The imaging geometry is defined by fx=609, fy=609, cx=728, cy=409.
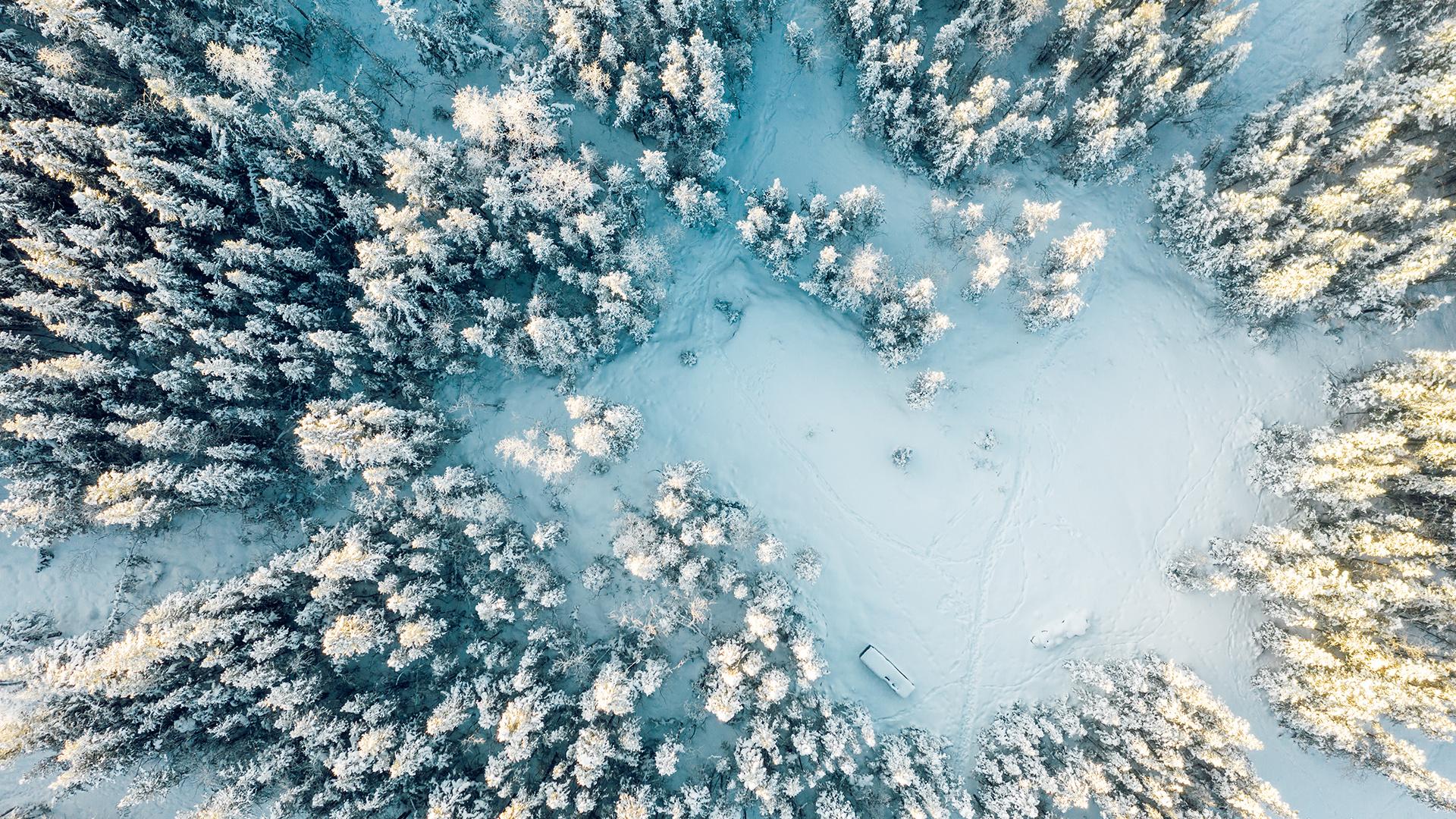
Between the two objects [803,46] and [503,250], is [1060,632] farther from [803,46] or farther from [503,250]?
[803,46]

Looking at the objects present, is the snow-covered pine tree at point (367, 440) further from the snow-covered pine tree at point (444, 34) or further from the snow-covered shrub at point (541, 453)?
the snow-covered pine tree at point (444, 34)

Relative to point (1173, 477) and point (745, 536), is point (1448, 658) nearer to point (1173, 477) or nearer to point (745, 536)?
point (1173, 477)

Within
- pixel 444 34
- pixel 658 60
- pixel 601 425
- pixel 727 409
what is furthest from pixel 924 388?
pixel 444 34

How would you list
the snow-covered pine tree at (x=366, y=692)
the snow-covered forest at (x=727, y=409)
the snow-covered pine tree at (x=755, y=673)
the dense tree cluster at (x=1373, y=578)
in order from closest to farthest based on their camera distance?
the snow-covered pine tree at (x=366, y=692) → the snow-covered forest at (x=727, y=409) → the dense tree cluster at (x=1373, y=578) → the snow-covered pine tree at (x=755, y=673)

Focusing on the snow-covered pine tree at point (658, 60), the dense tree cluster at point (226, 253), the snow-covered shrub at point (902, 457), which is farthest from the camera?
the snow-covered shrub at point (902, 457)

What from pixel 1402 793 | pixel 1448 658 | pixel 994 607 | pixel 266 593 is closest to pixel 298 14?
pixel 266 593

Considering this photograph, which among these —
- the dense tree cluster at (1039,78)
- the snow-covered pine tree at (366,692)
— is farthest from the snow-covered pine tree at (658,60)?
the snow-covered pine tree at (366,692)

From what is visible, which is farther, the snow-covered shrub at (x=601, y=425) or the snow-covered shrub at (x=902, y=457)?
the snow-covered shrub at (x=902, y=457)
